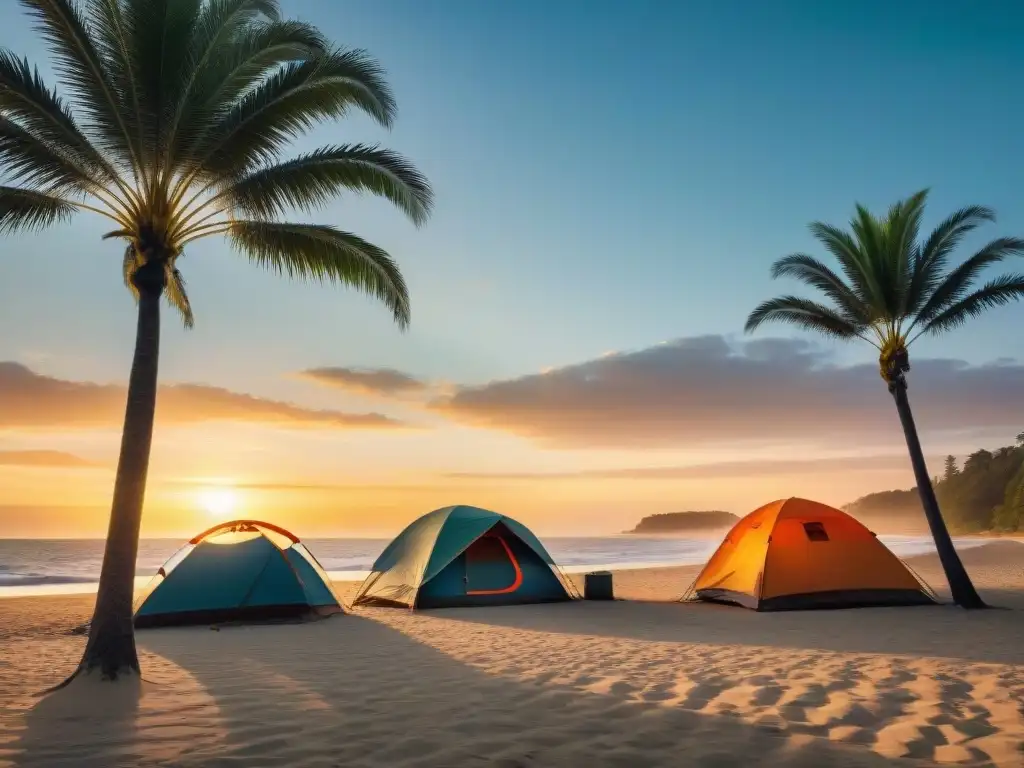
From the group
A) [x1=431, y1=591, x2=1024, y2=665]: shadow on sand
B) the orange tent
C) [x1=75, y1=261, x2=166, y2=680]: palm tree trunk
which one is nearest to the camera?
[x1=75, y1=261, x2=166, y2=680]: palm tree trunk

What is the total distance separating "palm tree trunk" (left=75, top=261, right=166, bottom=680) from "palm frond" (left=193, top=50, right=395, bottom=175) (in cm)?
192

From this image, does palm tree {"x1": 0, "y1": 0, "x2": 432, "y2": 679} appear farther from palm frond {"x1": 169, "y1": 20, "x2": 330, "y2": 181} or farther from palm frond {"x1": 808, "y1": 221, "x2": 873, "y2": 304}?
palm frond {"x1": 808, "y1": 221, "x2": 873, "y2": 304}

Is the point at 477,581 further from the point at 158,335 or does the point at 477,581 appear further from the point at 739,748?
the point at 739,748

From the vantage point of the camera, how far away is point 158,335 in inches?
333

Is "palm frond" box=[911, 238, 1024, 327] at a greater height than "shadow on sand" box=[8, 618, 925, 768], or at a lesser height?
greater

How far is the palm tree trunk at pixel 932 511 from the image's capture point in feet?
45.8

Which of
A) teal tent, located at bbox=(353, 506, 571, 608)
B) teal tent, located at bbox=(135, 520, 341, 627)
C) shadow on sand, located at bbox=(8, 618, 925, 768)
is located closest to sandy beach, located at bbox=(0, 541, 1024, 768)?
Answer: shadow on sand, located at bbox=(8, 618, 925, 768)

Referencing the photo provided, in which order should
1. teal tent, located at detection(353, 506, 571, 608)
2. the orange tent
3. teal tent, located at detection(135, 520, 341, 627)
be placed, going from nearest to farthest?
1. teal tent, located at detection(135, 520, 341, 627)
2. the orange tent
3. teal tent, located at detection(353, 506, 571, 608)

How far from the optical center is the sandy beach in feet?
15.4

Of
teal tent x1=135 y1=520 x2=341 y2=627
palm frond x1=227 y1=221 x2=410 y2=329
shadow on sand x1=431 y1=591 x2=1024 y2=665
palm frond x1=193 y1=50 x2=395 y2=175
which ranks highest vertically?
palm frond x1=193 y1=50 x2=395 y2=175

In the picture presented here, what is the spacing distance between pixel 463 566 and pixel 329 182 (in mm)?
8918

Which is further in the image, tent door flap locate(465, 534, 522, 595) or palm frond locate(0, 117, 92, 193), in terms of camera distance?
tent door flap locate(465, 534, 522, 595)

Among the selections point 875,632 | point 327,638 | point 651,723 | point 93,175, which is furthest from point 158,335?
point 875,632

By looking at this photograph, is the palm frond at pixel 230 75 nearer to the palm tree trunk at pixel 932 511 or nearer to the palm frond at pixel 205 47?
the palm frond at pixel 205 47
